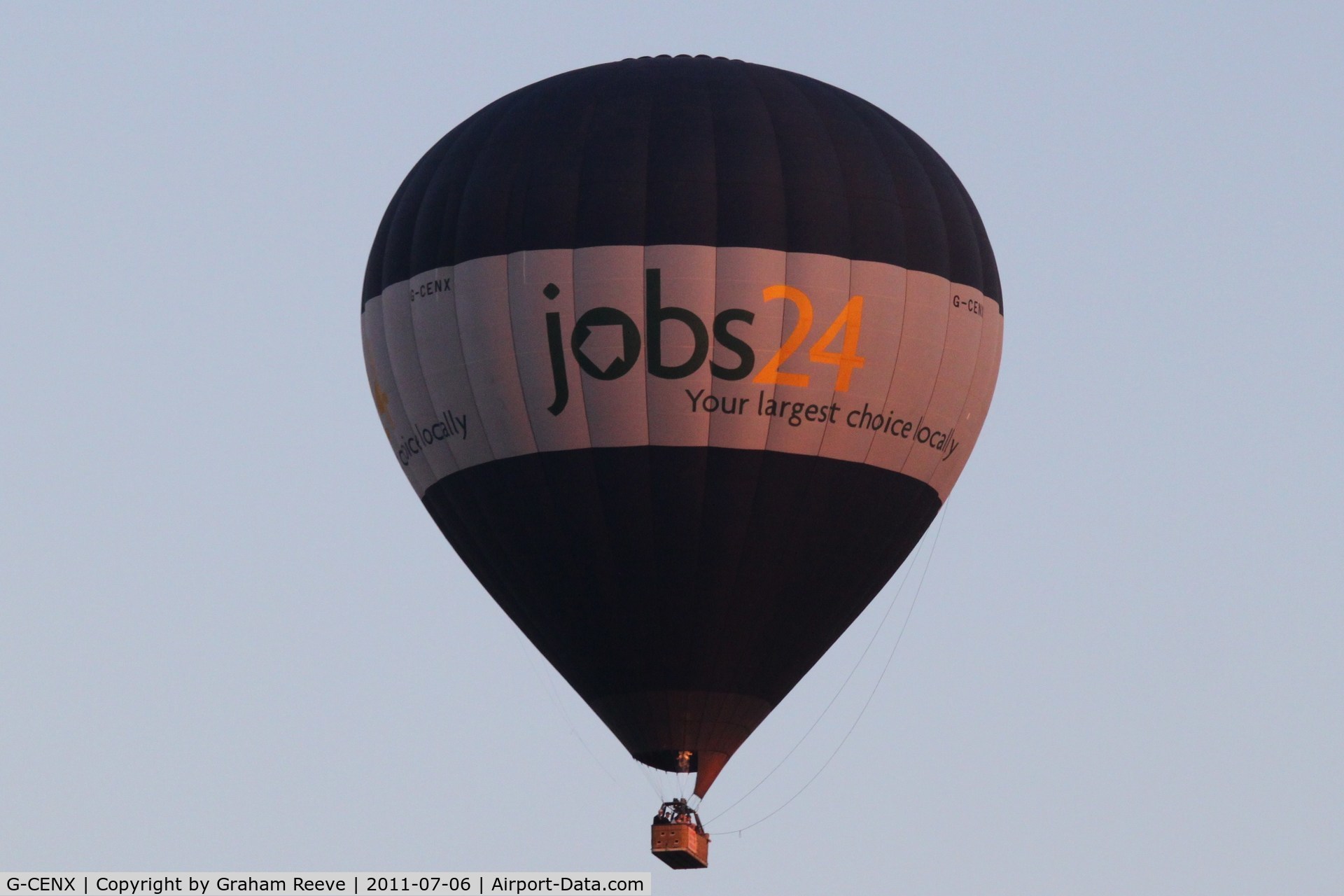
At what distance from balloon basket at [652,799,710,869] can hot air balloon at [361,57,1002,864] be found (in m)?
0.50

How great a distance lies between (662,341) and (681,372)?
1.29 ft

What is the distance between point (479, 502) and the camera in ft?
128

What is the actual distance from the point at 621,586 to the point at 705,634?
1049 mm

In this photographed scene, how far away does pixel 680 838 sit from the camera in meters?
38.1

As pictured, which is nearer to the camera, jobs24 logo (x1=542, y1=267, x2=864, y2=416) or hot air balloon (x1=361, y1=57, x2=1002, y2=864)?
jobs24 logo (x1=542, y1=267, x2=864, y2=416)

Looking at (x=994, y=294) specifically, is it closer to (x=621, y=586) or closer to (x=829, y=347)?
(x=829, y=347)

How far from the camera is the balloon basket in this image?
38094 mm

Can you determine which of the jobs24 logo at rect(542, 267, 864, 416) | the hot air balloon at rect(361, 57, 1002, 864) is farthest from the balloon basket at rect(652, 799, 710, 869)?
the jobs24 logo at rect(542, 267, 864, 416)

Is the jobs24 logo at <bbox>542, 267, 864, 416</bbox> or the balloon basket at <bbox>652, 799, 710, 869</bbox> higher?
the jobs24 logo at <bbox>542, 267, 864, 416</bbox>

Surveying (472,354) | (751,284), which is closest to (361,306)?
(472,354)

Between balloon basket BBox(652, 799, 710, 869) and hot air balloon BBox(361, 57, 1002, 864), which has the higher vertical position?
hot air balloon BBox(361, 57, 1002, 864)

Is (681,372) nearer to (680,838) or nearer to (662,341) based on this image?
(662,341)

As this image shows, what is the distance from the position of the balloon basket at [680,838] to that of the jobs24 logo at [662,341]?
445 centimetres

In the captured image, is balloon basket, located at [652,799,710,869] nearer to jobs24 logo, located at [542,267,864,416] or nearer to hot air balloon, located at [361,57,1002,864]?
hot air balloon, located at [361,57,1002,864]
